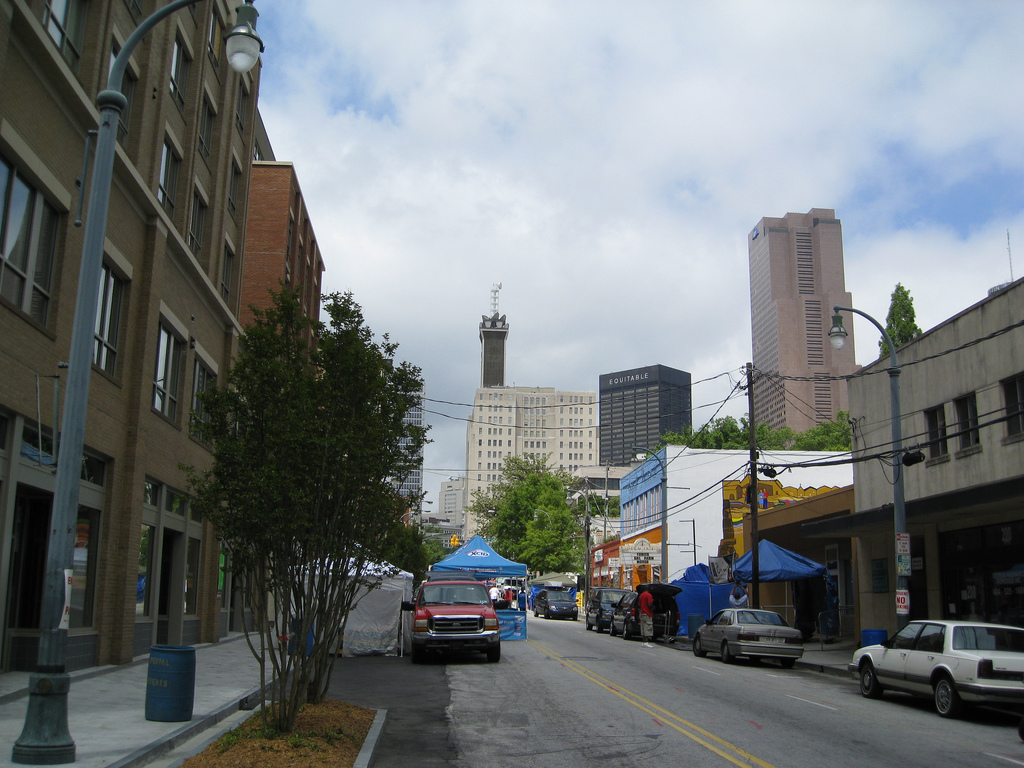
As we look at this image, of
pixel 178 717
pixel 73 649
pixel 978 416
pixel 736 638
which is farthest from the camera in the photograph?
pixel 736 638

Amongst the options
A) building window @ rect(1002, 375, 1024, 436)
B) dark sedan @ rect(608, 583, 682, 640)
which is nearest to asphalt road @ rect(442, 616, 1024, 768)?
building window @ rect(1002, 375, 1024, 436)

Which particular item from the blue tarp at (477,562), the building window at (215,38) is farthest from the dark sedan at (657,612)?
the building window at (215,38)

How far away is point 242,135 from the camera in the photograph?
29.3 meters

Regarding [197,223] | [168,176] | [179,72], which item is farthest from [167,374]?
[179,72]

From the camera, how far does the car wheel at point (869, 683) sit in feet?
52.5

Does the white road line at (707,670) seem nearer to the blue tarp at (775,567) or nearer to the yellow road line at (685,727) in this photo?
the yellow road line at (685,727)

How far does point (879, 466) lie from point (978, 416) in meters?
5.93

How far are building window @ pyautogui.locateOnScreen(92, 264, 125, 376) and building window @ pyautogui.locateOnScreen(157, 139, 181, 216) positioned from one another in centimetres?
336

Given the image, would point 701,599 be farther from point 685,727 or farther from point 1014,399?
point 685,727

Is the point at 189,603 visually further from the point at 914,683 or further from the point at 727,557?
the point at 727,557

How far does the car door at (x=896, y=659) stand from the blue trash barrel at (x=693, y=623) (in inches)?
616

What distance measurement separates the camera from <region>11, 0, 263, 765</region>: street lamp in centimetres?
778

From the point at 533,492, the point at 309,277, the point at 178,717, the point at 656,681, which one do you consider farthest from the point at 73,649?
the point at 533,492

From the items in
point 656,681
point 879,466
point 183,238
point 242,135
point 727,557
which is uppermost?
point 242,135
